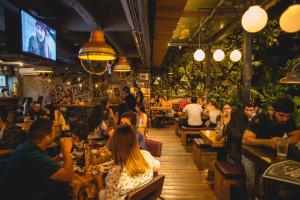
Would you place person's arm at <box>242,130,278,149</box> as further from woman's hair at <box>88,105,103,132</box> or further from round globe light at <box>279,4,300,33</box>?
woman's hair at <box>88,105,103,132</box>

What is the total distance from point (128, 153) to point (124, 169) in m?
0.16

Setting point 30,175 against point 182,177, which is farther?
point 182,177

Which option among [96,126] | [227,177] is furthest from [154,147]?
[96,126]

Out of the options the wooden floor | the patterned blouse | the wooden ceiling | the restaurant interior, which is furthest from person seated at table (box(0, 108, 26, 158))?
the wooden ceiling

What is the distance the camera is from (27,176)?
2354 mm

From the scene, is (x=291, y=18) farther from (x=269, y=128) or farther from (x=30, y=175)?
(x=30, y=175)

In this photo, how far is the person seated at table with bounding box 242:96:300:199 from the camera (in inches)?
129

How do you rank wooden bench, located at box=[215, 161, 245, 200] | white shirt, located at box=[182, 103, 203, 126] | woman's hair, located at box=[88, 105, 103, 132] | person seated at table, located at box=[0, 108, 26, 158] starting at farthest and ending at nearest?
1. white shirt, located at box=[182, 103, 203, 126]
2. woman's hair, located at box=[88, 105, 103, 132]
3. person seated at table, located at box=[0, 108, 26, 158]
4. wooden bench, located at box=[215, 161, 245, 200]

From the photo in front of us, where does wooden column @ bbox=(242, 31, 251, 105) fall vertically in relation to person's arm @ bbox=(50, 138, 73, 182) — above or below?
above

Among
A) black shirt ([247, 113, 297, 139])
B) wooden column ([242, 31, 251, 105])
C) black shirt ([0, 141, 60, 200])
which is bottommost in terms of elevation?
black shirt ([0, 141, 60, 200])

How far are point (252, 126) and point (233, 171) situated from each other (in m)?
0.83

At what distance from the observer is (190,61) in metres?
12.1

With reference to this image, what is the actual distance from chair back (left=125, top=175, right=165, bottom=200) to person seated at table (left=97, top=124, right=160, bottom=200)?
15 cm

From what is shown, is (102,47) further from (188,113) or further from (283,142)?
(188,113)
